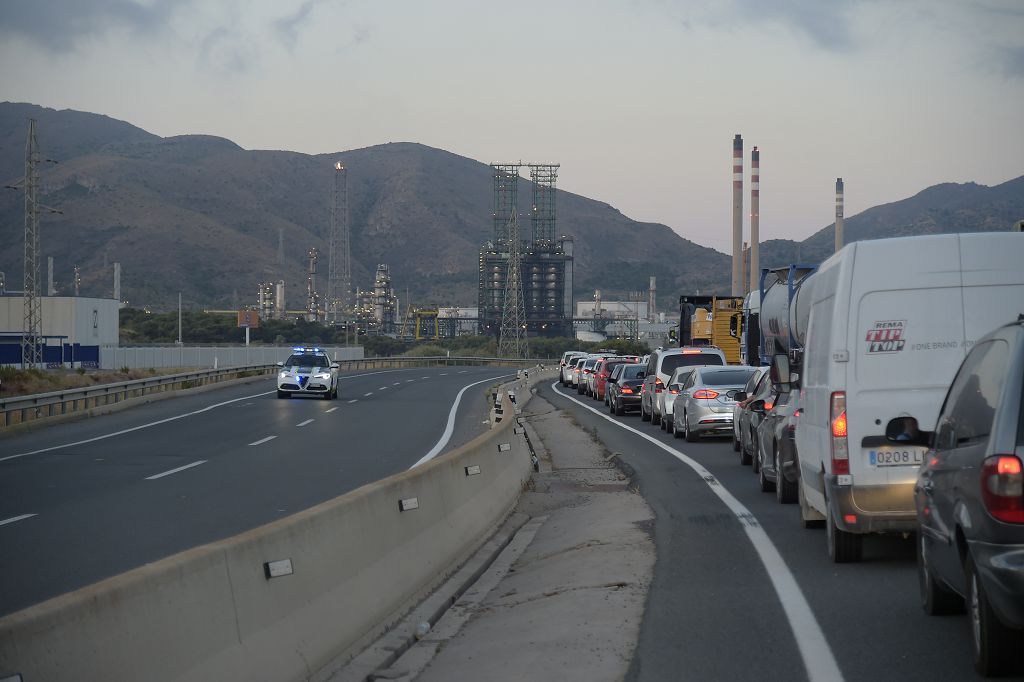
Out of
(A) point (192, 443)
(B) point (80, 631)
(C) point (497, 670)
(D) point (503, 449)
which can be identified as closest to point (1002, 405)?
(C) point (497, 670)

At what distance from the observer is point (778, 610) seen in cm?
888

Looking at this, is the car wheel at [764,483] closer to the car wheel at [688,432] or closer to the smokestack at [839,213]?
the car wheel at [688,432]

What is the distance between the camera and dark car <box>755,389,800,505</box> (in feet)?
48.3

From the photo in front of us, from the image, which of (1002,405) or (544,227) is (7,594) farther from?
(544,227)

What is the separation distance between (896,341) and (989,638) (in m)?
3.82

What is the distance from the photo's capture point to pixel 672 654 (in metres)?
7.64

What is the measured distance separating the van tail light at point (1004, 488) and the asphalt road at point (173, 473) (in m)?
6.83

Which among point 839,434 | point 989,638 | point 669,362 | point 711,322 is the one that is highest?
point 711,322

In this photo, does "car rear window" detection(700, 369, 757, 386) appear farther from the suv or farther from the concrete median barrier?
the concrete median barrier

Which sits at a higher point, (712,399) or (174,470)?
(712,399)

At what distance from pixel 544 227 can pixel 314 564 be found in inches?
6771

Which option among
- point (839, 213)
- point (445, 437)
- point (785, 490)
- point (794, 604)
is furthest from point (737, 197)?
point (794, 604)

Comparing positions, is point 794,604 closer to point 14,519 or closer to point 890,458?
point 890,458

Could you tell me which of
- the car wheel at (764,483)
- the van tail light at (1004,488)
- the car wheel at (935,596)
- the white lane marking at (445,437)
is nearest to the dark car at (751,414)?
the car wheel at (764,483)
